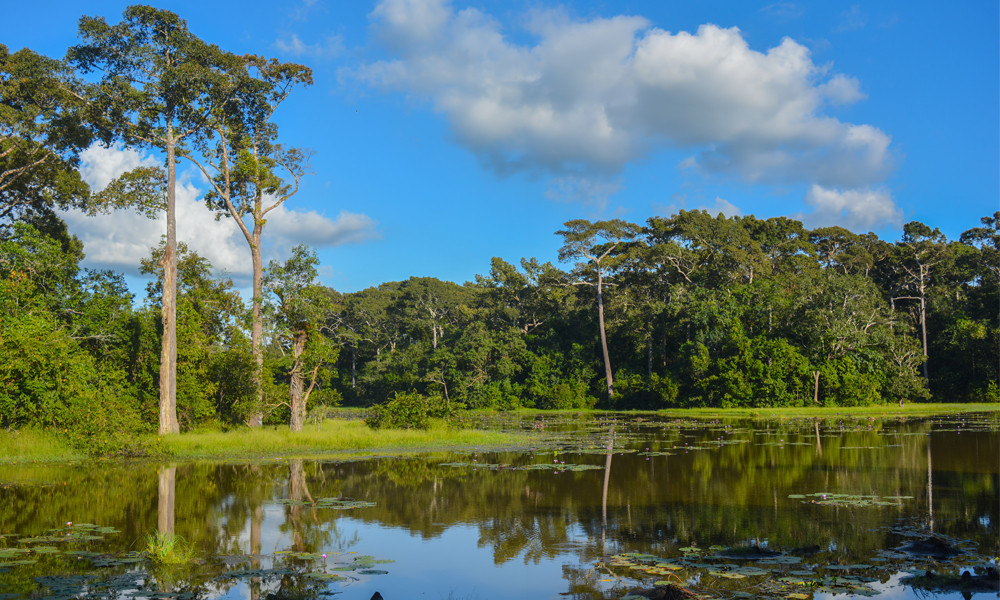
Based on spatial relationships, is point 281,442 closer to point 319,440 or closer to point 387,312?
point 319,440

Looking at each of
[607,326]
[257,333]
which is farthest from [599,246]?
[257,333]

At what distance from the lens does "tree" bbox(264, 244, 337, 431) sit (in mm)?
26641

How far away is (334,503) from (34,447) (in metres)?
12.9

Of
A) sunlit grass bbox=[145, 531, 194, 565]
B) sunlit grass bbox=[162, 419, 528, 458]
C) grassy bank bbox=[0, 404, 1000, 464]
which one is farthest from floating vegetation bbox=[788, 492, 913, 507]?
sunlit grass bbox=[162, 419, 528, 458]

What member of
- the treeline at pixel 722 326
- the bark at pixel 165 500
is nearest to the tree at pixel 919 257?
the treeline at pixel 722 326

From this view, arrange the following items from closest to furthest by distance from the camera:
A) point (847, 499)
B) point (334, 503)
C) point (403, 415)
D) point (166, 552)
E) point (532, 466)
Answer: point (166, 552)
point (847, 499)
point (334, 503)
point (532, 466)
point (403, 415)

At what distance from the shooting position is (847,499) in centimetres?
1351

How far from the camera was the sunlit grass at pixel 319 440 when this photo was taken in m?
23.1

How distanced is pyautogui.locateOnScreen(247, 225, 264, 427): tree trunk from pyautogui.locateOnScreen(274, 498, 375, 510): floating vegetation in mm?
14235

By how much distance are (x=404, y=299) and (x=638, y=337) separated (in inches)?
1109

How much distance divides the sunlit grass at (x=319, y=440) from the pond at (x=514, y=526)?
90.3 inches

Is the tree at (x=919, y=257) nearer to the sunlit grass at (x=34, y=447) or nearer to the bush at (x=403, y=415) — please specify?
the bush at (x=403, y=415)

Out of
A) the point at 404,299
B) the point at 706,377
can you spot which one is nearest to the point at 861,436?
the point at 706,377

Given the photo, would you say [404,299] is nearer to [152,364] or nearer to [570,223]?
[570,223]
